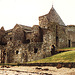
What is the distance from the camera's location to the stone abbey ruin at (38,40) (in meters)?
24.6

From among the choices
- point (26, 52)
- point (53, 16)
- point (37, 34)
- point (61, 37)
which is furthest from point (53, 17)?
point (26, 52)

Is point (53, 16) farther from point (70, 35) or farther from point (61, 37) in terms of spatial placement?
point (70, 35)

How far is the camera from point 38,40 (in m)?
27.3

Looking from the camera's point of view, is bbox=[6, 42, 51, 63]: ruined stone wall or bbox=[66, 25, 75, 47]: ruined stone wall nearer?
bbox=[6, 42, 51, 63]: ruined stone wall

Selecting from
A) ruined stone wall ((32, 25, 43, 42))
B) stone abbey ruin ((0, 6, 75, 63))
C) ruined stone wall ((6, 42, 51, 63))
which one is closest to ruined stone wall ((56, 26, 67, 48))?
stone abbey ruin ((0, 6, 75, 63))

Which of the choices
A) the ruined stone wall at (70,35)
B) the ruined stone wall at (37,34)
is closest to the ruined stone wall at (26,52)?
the ruined stone wall at (37,34)

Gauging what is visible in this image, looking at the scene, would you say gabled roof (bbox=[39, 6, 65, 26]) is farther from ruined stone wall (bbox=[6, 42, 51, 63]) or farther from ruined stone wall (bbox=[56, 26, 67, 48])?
ruined stone wall (bbox=[6, 42, 51, 63])

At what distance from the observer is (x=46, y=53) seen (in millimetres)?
23984

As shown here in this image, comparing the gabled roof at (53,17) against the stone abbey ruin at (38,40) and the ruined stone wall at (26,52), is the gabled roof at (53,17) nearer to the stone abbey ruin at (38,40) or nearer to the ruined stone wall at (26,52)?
the stone abbey ruin at (38,40)

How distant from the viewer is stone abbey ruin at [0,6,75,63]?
2458cm

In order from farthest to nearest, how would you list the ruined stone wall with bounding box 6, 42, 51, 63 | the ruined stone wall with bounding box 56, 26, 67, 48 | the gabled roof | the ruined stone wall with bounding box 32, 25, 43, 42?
the gabled roof < the ruined stone wall with bounding box 56, 26, 67, 48 < the ruined stone wall with bounding box 32, 25, 43, 42 < the ruined stone wall with bounding box 6, 42, 51, 63

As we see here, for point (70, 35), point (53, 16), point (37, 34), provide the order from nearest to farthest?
point (37, 34) → point (53, 16) → point (70, 35)

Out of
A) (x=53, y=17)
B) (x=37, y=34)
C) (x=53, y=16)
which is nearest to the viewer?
(x=37, y=34)

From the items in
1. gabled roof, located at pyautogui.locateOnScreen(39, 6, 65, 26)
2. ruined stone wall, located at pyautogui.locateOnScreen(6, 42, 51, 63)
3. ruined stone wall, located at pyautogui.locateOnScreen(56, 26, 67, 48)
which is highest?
gabled roof, located at pyautogui.locateOnScreen(39, 6, 65, 26)
